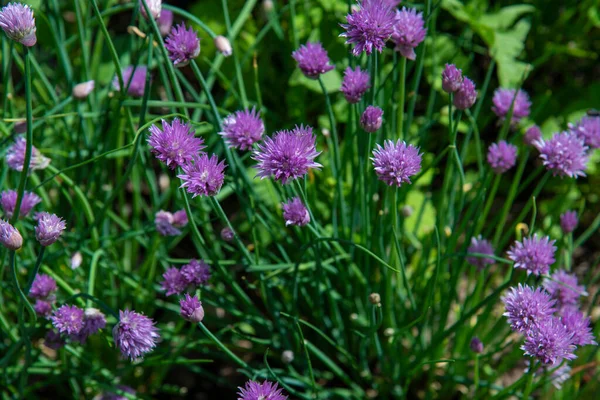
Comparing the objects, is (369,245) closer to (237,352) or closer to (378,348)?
(378,348)

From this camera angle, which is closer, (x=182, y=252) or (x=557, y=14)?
(x=182, y=252)

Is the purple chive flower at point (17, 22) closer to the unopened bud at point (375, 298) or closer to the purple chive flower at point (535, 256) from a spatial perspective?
the unopened bud at point (375, 298)

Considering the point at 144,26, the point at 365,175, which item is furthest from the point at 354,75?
the point at 144,26

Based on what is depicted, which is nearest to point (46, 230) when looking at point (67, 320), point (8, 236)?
point (8, 236)

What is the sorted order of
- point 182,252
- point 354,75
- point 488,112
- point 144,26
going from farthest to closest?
1. point 488,112
2. point 182,252
3. point 144,26
4. point 354,75

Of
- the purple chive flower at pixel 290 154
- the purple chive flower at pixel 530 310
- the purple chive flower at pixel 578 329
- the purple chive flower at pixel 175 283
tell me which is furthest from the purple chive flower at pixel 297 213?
the purple chive flower at pixel 578 329

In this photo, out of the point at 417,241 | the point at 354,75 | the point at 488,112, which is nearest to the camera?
the point at 354,75

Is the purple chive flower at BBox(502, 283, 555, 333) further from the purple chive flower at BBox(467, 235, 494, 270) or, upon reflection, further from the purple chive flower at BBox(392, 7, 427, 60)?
the purple chive flower at BBox(392, 7, 427, 60)
